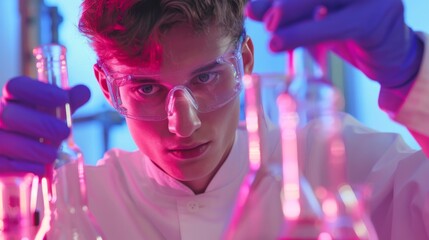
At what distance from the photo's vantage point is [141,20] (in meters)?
1.23

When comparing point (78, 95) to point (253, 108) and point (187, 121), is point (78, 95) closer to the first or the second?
point (187, 121)

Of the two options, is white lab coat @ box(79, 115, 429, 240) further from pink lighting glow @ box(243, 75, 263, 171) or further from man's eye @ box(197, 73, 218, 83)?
pink lighting glow @ box(243, 75, 263, 171)

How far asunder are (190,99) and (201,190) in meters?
0.48

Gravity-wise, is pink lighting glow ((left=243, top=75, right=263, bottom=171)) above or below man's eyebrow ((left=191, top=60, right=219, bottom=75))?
above

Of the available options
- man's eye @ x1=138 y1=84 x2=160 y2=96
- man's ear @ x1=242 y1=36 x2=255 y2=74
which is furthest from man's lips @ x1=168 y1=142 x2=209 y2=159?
man's ear @ x1=242 y1=36 x2=255 y2=74

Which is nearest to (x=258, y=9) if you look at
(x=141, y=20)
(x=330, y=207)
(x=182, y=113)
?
(x=330, y=207)

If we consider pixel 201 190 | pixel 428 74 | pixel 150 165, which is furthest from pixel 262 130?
pixel 150 165

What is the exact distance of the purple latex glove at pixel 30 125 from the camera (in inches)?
33.2

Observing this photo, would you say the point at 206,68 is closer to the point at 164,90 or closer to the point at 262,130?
the point at 164,90

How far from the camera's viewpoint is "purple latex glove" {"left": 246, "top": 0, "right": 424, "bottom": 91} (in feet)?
2.12

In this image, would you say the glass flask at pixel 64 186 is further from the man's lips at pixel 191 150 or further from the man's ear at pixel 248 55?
the man's ear at pixel 248 55

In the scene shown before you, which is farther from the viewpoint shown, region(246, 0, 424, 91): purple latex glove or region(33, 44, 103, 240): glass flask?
region(33, 44, 103, 240): glass flask

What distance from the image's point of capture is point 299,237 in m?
0.60

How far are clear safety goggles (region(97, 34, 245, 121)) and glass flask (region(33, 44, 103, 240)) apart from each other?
40 cm
